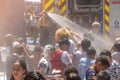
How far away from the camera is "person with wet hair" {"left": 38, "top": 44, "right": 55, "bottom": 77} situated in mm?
7105

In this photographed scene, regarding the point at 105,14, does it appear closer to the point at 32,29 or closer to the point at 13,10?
the point at 13,10

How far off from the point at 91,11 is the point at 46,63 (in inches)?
204

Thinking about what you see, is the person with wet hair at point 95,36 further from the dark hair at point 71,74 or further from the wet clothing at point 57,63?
the dark hair at point 71,74

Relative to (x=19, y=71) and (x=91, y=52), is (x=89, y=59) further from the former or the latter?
(x=19, y=71)

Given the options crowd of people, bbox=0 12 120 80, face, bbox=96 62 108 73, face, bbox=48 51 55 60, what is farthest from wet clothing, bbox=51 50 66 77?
face, bbox=96 62 108 73

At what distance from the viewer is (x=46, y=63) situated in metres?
7.23

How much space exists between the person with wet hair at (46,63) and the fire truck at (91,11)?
14.9ft

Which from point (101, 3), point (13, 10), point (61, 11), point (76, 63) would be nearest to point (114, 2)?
point (101, 3)

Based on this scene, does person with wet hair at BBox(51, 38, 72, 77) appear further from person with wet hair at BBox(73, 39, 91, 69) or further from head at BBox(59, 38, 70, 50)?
person with wet hair at BBox(73, 39, 91, 69)

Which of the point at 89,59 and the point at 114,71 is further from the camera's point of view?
the point at 89,59

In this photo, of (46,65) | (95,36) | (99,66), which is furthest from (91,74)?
(95,36)

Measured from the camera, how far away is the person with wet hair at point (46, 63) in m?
7.11

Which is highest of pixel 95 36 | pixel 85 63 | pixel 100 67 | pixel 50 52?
pixel 100 67

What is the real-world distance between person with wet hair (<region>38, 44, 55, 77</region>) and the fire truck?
455 cm
